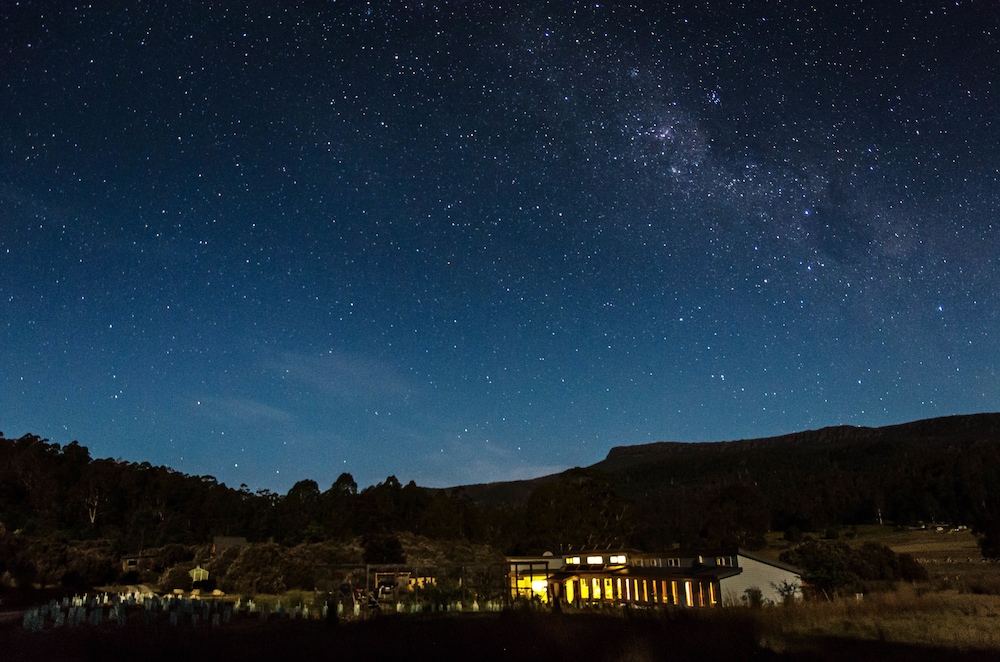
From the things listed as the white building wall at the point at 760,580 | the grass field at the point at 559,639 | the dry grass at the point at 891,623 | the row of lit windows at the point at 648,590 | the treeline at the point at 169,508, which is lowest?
the row of lit windows at the point at 648,590

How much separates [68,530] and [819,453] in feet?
525

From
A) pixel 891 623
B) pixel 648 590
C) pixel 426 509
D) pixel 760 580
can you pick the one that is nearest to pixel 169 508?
pixel 426 509

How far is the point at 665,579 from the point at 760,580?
545cm

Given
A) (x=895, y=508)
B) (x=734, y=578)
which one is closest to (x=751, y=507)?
(x=895, y=508)

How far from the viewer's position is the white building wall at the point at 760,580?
37.9m

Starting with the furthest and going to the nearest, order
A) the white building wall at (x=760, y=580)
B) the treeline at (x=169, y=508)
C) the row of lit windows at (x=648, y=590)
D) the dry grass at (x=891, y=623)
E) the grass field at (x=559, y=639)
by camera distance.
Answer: the treeline at (x=169, y=508)
the row of lit windows at (x=648, y=590)
the white building wall at (x=760, y=580)
the dry grass at (x=891, y=623)
the grass field at (x=559, y=639)

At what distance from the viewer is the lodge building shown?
1487 inches

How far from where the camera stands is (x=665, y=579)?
42.2 meters

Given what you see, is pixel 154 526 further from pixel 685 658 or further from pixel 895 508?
pixel 895 508

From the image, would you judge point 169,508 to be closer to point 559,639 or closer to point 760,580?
point 760,580

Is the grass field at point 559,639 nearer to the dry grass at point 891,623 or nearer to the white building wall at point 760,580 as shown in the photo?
the dry grass at point 891,623

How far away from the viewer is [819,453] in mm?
173875

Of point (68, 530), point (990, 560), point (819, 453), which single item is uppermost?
point (819, 453)

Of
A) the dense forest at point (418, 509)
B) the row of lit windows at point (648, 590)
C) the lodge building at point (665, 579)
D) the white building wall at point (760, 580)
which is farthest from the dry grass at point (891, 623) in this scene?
the dense forest at point (418, 509)
